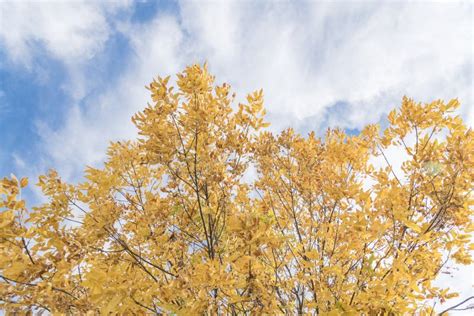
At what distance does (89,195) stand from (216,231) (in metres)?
1.30

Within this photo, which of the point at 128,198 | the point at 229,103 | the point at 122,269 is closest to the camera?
the point at 122,269

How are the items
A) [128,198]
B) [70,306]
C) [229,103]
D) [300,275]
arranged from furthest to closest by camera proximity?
[128,198], [229,103], [300,275], [70,306]

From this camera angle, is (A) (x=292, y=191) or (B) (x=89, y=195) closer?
(B) (x=89, y=195)

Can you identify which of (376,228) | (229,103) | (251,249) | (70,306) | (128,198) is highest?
(229,103)

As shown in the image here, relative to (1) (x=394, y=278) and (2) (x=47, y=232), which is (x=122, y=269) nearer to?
(2) (x=47, y=232)

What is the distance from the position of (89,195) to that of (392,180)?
3308mm

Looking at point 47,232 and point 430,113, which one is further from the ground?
point 430,113

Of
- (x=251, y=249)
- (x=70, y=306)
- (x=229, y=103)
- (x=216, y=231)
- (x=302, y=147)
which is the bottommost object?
(x=70, y=306)

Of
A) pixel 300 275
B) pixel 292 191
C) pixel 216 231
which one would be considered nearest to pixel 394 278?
pixel 300 275

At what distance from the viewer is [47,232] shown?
262 cm

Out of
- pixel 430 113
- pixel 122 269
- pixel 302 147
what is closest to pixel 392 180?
pixel 430 113

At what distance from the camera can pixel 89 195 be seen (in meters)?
3.14

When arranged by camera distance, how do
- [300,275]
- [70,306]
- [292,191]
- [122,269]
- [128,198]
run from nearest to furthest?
[122,269]
[70,306]
[300,275]
[128,198]
[292,191]

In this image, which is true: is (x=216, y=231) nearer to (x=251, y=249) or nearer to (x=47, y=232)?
(x=251, y=249)
